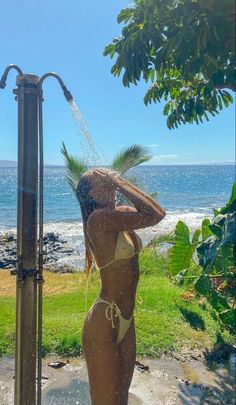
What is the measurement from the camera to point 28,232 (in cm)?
222

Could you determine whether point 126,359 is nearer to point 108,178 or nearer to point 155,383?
point 108,178

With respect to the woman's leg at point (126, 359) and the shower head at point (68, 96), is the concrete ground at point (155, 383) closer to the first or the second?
the woman's leg at point (126, 359)

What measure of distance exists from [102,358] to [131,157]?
326 cm

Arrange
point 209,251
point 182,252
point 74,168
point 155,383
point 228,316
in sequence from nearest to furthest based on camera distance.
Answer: point 209,251 < point 228,316 < point 155,383 < point 182,252 < point 74,168

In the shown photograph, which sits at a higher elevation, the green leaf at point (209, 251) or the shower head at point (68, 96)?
the shower head at point (68, 96)

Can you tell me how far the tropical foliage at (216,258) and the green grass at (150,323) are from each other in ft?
2.70

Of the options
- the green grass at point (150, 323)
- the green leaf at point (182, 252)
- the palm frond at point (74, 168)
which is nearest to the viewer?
the green leaf at point (182, 252)

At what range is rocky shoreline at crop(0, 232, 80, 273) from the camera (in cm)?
1302

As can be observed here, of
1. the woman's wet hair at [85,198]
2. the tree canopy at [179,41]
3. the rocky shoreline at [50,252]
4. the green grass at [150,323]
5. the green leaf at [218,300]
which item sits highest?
the tree canopy at [179,41]

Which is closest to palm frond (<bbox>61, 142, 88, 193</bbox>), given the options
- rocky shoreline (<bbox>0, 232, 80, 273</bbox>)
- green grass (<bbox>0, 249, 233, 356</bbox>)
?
green grass (<bbox>0, 249, 233, 356</bbox>)

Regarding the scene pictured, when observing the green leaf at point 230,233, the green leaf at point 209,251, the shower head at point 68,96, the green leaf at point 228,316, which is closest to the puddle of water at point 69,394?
the green leaf at point 228,316

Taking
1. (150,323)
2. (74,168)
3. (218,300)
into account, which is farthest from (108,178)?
(150,323)

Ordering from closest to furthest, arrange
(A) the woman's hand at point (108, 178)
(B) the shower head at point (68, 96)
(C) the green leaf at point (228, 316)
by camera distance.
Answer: (A) the woman's hand at point (108, 178) < (B) the shower head at point (68, 96) < (C) the green leaf at point (228, 316)

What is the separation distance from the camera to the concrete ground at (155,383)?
11.7 ft
